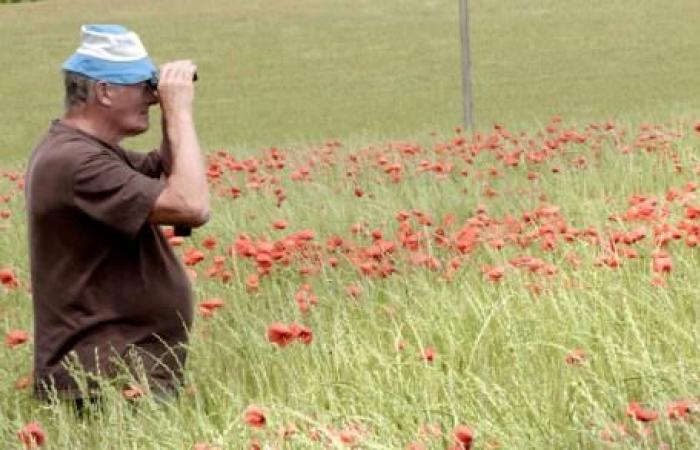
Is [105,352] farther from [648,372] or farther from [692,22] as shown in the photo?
[692,22]

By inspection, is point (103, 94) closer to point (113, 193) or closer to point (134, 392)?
point (113, 193)

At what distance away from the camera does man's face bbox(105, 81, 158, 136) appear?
4.01 meters

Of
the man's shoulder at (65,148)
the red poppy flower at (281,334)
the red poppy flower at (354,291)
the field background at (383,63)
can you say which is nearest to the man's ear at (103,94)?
the man's shoulder at (65,148)

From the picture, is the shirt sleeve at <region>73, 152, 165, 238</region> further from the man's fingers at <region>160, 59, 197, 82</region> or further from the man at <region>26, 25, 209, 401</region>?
the man's fingers at <region>160, 59, 197, 82</region>

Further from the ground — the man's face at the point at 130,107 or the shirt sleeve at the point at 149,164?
the man's face at the point at 130,107

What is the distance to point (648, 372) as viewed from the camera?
323 centimetres

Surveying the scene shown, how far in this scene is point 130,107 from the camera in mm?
4031

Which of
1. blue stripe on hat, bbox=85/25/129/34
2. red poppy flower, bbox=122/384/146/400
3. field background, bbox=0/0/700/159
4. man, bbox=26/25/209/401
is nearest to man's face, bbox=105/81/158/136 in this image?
man, bbox=26/25/209/401

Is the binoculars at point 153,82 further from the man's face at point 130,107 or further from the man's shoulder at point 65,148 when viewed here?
the man's shoulder at point 65,148

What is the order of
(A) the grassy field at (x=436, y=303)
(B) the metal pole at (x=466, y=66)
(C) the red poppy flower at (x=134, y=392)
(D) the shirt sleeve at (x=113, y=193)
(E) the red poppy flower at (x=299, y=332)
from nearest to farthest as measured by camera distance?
(A) the grassy field at (x=436, y=303) → (E) the red poppy flower at (x=299, y=332) → (C) the red poppy flower at (x=134, y=392) → (D) the shirt sleeve at (x=113, y=193) → (B) the metal pole at (x=466, y=66)

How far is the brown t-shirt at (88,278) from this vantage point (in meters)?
3.86

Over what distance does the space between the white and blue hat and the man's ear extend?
19 mm

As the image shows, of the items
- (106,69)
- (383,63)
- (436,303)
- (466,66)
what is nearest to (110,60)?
(106,69)

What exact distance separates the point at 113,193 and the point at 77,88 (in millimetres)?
386
